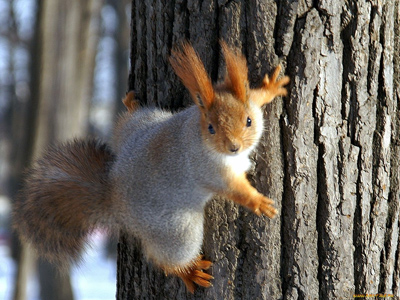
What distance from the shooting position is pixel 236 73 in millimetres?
1265

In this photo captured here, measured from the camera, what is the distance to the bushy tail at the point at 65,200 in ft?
5.09

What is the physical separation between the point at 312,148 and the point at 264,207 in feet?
0.64

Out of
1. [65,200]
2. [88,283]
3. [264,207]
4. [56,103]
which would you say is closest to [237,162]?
[264,207]

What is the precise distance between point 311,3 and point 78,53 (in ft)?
15.0

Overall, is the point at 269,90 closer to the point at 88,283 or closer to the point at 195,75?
the point at 195,75

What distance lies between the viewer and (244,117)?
50.9 inches

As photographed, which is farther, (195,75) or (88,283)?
(88,283)

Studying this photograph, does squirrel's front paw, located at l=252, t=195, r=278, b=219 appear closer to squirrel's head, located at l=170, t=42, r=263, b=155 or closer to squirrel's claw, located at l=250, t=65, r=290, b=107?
squirrel's head, located at l=170, t=42, r=263, b=155

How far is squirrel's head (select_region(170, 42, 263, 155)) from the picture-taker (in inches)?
49.8

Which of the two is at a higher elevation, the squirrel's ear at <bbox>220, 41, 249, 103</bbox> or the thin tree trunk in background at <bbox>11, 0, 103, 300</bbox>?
the thin tree trunk in background at <bbox>11, 0, 103, 300</bbox>

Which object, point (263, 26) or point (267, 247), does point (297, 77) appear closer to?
point (263, 26)

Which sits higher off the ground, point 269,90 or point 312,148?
point 269,90

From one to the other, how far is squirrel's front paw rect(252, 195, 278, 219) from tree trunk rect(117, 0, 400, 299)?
0.04m

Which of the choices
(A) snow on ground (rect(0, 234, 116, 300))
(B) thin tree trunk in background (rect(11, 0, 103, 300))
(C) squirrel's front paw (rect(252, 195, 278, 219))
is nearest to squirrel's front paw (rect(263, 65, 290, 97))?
(C) squirrel's front paw (rect(252, 195, 278, 219))
